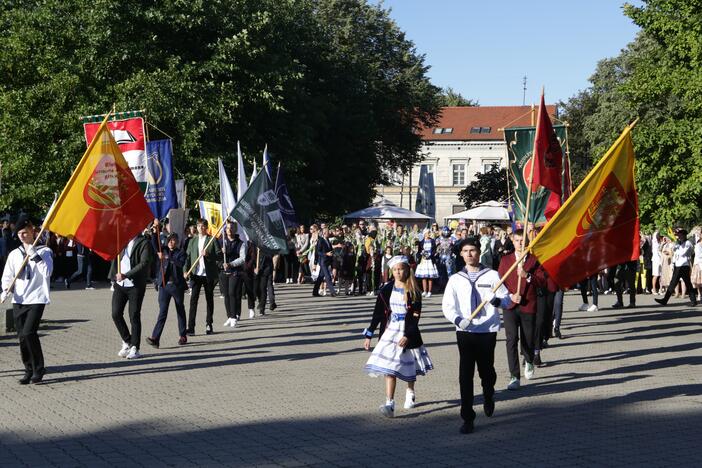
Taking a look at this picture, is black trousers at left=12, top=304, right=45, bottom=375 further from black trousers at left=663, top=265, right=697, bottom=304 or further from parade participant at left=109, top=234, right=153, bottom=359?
black trousers at left=663, top=265, right=697, bottom=304

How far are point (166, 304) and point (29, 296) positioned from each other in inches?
140

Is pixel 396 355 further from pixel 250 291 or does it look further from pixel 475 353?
pixel 250 291

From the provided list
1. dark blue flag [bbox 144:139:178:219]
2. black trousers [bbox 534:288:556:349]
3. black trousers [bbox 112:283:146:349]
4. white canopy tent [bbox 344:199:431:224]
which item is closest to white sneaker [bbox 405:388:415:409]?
black trousers [bbox 534:288:556:349]

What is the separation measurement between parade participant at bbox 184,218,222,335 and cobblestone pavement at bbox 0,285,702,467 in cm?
45

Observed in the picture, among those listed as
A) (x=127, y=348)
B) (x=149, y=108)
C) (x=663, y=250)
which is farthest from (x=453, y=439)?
(x=149, y=108)

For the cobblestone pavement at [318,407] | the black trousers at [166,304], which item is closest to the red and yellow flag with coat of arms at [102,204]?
the cobblestone pavement at [318,407]

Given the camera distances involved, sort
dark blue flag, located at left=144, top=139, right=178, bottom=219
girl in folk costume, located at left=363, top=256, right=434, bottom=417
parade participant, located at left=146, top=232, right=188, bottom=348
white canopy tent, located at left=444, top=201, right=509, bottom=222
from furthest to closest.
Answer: white canopy tent, located at left=444, top=201, right=509, bottom=222, dark blue flag, located at left=144, top=139, right=178, bottom=219, parade participant, located at left=146, top=232, right=188, bottom=348, girl in folk costume, located at left=363, top=256, right=434, bottom=417

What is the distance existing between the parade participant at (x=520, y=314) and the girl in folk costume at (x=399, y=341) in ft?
5.64

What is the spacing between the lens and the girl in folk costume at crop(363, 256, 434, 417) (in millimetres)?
9758

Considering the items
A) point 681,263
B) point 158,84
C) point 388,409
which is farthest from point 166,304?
point 158,84

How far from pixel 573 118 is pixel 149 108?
5295 centimetres

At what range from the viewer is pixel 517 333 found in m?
11.8

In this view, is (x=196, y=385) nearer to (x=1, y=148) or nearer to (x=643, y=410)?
(x=643, y=410)

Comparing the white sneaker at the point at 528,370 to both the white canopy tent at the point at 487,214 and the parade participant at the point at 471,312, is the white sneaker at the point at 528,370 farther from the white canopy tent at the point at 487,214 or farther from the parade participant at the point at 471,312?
the white canopy tent at the point at 487,214
